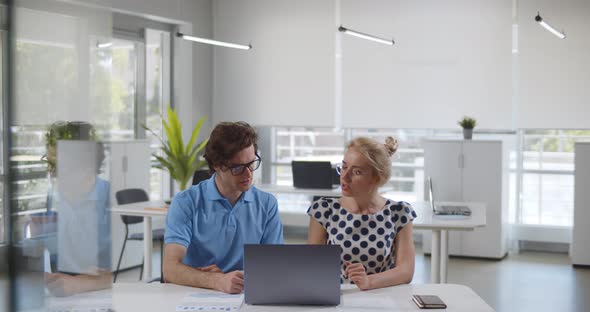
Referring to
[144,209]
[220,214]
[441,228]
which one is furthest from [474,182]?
[220,214]

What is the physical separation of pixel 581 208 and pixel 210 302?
5.68 meters

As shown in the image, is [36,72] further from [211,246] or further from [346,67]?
[346,67]

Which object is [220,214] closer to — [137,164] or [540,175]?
[137,164]

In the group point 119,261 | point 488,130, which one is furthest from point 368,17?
point 119,261

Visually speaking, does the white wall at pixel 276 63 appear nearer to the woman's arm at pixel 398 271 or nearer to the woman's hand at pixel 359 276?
the woman's arm at pixel 398 271

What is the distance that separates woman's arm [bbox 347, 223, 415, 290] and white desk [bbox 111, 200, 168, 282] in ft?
9.41

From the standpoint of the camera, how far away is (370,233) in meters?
3.00

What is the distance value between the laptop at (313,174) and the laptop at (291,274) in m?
4.96

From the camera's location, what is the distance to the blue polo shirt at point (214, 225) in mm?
2832

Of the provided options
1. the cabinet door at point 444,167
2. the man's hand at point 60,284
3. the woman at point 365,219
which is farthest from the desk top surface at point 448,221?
the man's hand at point 60,284

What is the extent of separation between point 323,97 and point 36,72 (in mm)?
8461

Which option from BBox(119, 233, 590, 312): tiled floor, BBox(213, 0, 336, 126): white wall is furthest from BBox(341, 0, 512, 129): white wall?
BBox(119, 233, 590, 312): tiled floor

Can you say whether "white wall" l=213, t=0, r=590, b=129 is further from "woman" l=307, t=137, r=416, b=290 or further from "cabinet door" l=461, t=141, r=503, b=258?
"woman" l=307, t=137, r=416, b=290

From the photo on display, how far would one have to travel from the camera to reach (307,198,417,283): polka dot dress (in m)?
2.99
